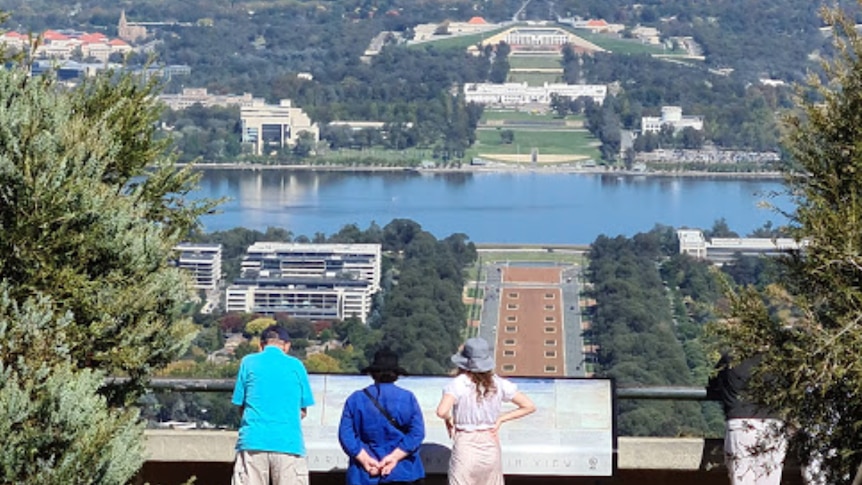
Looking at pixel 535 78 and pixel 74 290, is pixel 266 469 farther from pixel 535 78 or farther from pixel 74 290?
pixel 535 78

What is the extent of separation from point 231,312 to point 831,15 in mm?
29408

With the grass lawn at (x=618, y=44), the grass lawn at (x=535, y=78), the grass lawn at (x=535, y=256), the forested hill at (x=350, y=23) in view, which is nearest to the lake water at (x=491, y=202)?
the grass lawn at (x=535, y=256)

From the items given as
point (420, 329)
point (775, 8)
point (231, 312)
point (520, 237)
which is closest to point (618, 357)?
point (420, 329)

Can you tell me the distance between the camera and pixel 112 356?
341 centimetres

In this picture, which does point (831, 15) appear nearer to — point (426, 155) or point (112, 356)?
point (112, 356)

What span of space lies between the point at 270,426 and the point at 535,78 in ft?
251

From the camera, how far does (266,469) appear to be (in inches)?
144

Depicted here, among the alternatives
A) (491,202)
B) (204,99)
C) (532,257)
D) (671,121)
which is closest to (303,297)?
(532,257)

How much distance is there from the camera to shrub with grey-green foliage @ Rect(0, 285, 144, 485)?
9.77 feet

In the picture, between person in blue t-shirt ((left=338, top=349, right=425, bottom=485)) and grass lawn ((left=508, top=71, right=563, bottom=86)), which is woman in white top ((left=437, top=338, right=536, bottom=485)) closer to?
person in blue t-shirt ((left=338, top=349, right=425, bottom=485))

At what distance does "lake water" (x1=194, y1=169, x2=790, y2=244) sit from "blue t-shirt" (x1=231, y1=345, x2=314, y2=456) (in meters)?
41.4

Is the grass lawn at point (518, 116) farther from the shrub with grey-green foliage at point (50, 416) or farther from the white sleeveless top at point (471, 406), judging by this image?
the shrub with grey-green foliage at point (50, 416)

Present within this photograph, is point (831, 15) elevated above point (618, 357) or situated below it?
above

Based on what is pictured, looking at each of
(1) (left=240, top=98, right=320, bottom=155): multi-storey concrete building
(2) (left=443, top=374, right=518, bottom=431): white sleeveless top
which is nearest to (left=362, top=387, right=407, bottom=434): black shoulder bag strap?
(2) (left=443, top=374, right=518, bottom=431): white sleeveless top
